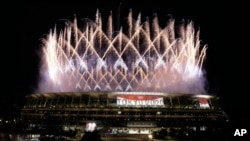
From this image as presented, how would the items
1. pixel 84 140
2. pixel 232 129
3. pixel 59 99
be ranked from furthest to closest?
pixel 59 99 → pixel 232 129 → pixel 84 140

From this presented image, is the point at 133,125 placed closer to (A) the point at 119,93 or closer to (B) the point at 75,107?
(A) the point at 119,93

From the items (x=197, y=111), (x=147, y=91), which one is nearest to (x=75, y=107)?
(x=147, y=91)

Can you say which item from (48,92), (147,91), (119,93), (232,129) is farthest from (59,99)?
(232,129)

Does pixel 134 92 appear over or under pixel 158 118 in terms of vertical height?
over

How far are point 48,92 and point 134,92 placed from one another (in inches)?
1017

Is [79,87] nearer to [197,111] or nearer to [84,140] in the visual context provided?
[197,111]

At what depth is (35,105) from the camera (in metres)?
115

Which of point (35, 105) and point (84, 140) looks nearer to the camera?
point (84, 140)

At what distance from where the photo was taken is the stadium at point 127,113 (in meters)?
105

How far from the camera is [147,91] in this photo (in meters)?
106

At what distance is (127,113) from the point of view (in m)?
105

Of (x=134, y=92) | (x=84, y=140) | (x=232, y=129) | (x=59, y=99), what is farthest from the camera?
(x=59, y=99)

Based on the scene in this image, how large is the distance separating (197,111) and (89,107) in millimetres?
29525

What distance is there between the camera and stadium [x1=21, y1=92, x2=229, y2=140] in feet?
344
